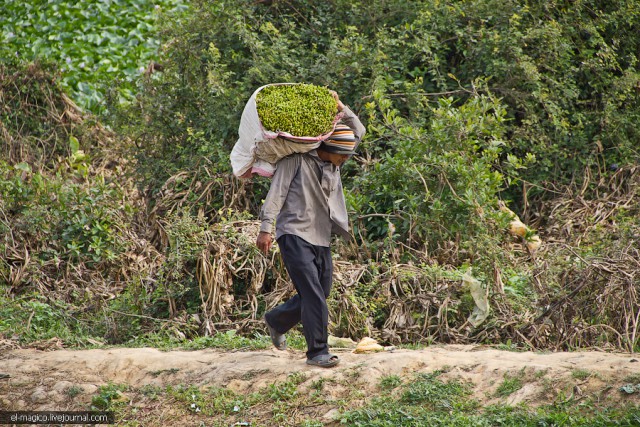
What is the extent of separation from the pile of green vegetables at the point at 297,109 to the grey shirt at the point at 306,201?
8.7 inches

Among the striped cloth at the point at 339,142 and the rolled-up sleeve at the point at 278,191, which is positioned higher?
the striped cloth at the point at 339,142

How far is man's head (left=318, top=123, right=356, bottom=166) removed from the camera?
5211mm

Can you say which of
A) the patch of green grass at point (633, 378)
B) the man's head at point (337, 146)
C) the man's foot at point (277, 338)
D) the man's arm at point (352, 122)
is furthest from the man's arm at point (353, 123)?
the patch of green grass at point (633, 378)

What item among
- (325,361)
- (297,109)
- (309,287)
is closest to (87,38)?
(297,109)

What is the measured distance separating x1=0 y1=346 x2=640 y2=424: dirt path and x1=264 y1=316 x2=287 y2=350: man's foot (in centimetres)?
5

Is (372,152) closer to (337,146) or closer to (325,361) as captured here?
(337,146)

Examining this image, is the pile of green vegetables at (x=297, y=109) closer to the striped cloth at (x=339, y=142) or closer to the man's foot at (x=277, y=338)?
the striped cloth at (x=339, y=142)

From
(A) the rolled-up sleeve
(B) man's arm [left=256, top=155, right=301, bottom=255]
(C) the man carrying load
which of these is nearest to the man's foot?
(C) the man carrying load

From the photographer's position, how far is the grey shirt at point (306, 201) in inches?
199

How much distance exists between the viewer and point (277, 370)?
17.0 feet

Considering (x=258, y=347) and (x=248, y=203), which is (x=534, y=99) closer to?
(x=248, y=203)

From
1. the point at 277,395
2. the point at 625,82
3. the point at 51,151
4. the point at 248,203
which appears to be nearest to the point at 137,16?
the point at 51,151

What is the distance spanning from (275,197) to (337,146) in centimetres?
52

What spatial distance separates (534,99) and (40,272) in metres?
5.29
